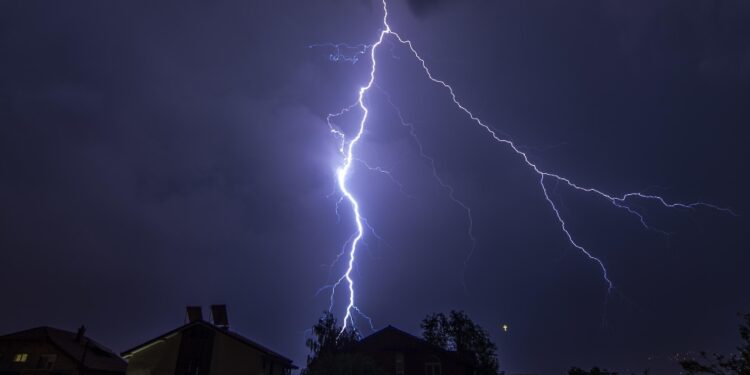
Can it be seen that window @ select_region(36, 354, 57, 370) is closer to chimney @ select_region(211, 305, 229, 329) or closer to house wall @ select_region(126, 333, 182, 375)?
house wall @ select_region(126, 333, 182, 375)

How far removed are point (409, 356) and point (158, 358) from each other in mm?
14828

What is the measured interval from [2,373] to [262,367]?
17627 millimetres

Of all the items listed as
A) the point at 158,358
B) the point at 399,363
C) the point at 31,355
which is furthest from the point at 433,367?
the point at 31,355

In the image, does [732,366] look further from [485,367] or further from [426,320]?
[426,320]

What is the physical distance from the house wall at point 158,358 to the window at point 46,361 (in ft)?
24.7

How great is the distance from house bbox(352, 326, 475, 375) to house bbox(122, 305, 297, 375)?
6748mm

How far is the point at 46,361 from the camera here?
2670 centimetres

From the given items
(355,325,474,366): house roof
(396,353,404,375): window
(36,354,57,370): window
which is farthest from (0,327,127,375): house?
(396,353,404,375): window

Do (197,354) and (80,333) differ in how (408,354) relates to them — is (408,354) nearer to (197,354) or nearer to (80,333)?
(197,354)

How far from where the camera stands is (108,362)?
99.1ft

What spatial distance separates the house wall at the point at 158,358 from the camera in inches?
906

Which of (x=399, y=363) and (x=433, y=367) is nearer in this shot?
(x=433, y=367)

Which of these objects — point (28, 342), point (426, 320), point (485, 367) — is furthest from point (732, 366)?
point (28, 342)

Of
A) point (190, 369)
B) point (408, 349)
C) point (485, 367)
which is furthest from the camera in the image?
point (485, 367)
